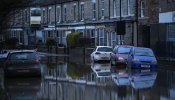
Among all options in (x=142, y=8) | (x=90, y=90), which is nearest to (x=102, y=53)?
(x=142, y=8)

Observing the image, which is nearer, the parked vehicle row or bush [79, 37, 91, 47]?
the parked vehicle row

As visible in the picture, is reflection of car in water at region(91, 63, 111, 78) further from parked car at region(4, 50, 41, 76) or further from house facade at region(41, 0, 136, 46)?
house facade at region(41, 0, 136, 46)

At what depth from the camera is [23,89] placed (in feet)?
67.6

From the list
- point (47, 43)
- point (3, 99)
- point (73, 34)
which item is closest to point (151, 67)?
point (3, 99)

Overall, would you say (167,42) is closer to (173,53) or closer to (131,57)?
(173,53)

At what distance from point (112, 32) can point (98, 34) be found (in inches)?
161

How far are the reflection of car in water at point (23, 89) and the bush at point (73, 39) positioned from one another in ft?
128

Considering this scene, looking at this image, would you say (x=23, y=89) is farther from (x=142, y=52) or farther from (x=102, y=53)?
(x=102, y=53)

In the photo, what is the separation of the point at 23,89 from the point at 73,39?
45272mm

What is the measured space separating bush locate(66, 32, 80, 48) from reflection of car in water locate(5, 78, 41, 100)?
3894 centimetres

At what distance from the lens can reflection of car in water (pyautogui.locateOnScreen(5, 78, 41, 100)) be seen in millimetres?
17773

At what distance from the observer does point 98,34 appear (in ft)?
206

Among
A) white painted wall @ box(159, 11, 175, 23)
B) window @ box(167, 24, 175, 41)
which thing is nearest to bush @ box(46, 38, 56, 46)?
white painted wall @ box(159, 11, 175, 23)

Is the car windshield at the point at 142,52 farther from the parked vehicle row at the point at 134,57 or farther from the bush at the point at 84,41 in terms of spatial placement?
the bush at the point at 84,41
